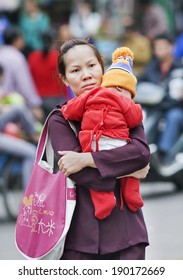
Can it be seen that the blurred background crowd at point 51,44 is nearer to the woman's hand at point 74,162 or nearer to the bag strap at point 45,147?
the bag strap at point 45,147

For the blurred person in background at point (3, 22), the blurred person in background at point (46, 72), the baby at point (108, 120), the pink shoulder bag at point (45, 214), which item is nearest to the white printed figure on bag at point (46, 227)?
the pink shoulder bag at point (45, 214)

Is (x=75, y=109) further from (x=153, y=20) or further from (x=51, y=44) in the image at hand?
(x=153, y=20)

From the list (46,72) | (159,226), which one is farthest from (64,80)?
(46,72)

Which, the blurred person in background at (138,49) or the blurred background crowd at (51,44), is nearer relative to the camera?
the blurred background crowd at (51,44)

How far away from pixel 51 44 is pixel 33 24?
13.3 feet

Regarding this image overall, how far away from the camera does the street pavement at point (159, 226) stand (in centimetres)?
751

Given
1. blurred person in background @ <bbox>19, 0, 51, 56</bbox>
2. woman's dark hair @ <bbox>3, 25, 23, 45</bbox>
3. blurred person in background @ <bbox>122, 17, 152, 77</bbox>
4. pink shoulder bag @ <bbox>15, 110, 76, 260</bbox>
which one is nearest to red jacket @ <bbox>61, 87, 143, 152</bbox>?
pink shoulder bag @ <bbox>15, 110, 76, 260</bbox>

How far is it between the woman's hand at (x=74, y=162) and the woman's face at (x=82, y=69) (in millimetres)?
311

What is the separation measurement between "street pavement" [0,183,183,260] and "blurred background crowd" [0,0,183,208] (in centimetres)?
62

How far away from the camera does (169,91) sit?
11227 millimetres

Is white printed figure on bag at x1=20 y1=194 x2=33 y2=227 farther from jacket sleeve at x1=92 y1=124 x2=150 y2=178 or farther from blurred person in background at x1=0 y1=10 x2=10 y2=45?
blurred person in background at x1=0 y1=10 x2=10 y2=45
